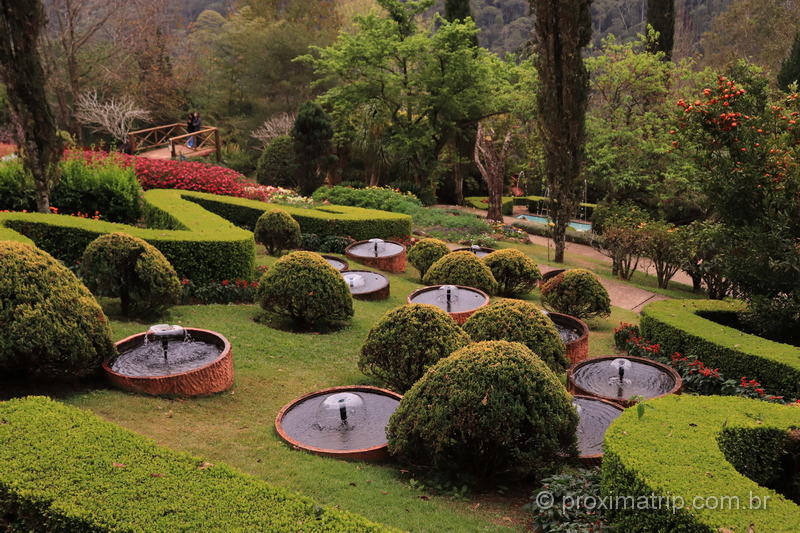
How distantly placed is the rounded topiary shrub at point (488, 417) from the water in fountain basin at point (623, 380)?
2.55 meters

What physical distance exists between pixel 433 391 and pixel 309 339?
3923 millimetres

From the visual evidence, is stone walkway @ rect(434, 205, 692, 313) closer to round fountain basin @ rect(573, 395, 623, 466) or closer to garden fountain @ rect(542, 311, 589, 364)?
garden fountain @ rect(542, 311, 589, 364)

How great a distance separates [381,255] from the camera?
46.0 feet

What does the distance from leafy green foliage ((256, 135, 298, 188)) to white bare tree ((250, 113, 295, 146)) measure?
6.18 metres

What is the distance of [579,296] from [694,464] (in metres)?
6.32

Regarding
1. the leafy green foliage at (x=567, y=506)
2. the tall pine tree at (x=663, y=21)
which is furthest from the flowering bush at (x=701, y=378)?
the tall pine tree at (x=663, y=21)

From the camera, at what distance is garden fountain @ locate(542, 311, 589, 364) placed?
29.3ft

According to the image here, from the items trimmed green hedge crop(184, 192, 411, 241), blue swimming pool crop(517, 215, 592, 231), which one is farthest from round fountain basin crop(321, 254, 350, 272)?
blue swimming pool crop(517, 215, 592, 231)

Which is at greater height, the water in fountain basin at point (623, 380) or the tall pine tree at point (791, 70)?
the tall pine tree at point (791, 70)

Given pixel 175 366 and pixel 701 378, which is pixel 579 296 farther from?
pixel 175 366

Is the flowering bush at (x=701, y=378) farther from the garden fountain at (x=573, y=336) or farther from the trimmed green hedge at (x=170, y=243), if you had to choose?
the trimmed green hedge at (x=170, y=243)

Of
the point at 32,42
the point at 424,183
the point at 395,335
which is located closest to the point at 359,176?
the point at 424,183

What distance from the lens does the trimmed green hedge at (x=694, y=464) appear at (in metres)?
3.89

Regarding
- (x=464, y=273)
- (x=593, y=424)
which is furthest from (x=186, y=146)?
(x=593, y=424)
